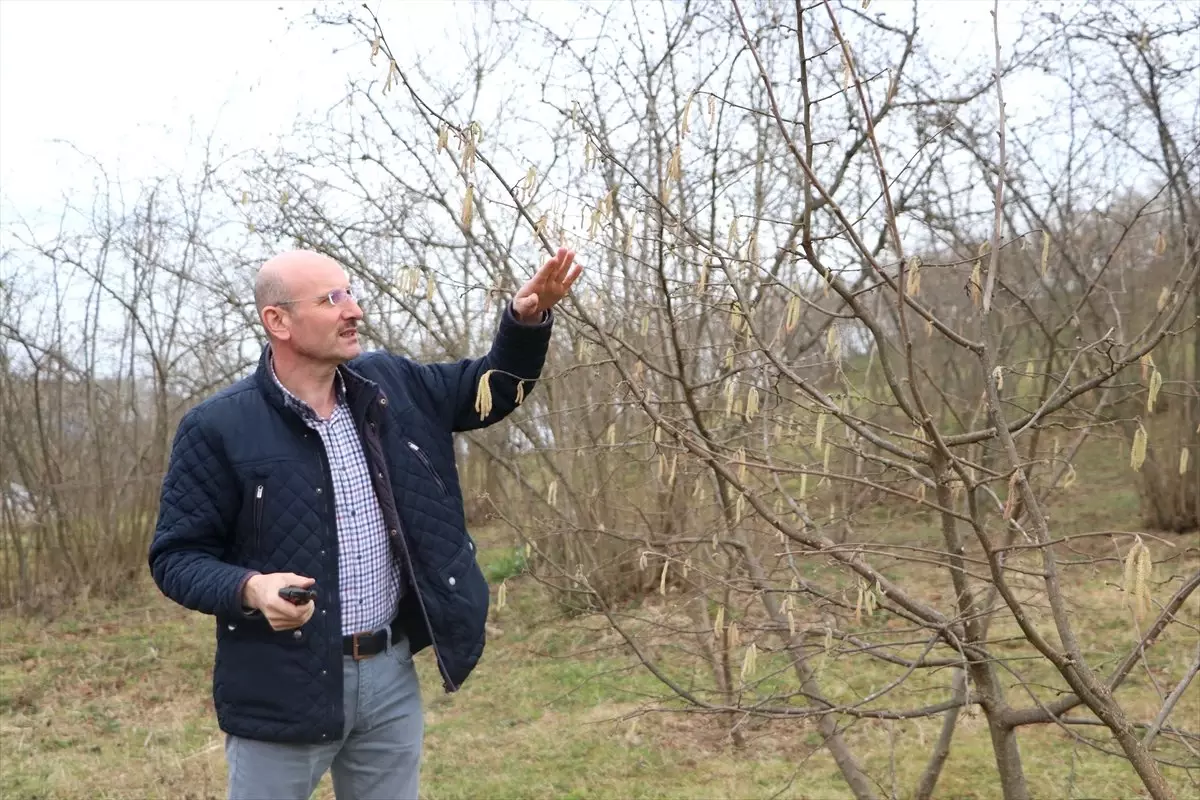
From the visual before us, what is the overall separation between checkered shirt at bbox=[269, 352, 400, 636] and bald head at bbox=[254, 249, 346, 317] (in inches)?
6.5

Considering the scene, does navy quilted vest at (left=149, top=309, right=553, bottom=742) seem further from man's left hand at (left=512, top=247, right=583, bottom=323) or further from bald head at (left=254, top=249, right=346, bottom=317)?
bald head at (left=254, top=249, right=346, bottom=317)

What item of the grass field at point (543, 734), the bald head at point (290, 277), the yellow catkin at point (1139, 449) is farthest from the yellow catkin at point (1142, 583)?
the bald head at point (290, 277)

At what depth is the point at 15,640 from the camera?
8.08m

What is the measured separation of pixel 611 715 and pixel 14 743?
3212 mm

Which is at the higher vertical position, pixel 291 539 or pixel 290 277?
pixel 290 277

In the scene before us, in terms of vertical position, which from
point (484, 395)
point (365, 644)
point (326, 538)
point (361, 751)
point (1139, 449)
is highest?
point (484, 395)

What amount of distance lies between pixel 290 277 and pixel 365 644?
82 cm

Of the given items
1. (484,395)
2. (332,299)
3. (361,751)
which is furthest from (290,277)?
(361,751)

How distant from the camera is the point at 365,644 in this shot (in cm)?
230

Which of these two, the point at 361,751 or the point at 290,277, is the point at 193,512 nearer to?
the point at 290,277

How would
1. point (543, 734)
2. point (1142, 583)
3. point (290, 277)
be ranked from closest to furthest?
point (1142, 583)
point (290, 277)
point (543, 734)

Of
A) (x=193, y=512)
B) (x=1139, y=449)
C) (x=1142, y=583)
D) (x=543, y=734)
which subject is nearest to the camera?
(x=1142, y=583)

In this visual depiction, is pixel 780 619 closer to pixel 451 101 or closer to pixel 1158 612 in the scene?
pixel 1158 612

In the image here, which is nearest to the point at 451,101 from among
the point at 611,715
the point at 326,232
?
the point at 326,232
